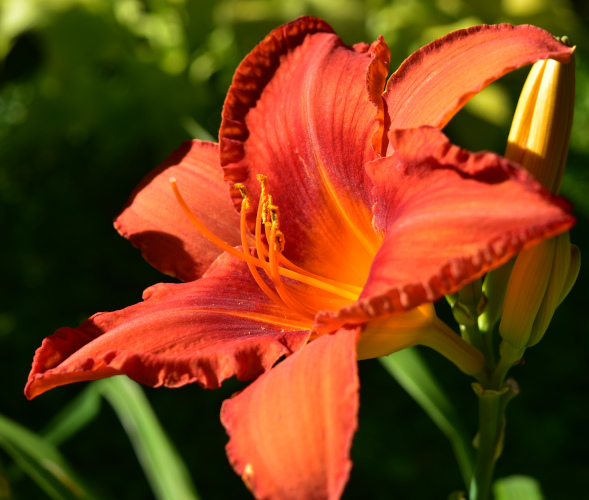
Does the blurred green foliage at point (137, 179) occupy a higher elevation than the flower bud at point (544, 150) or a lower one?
lower

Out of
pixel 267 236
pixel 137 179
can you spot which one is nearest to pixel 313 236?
pixel 267 236

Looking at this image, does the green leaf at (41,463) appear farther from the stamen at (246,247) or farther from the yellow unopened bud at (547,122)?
the yellow unopened bud at (547,122)

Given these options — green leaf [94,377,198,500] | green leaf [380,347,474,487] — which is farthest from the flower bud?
green leaf [94,377,198,500]

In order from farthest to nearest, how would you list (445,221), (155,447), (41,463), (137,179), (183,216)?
(137,179) → (155,447) → (41,463) → (183,216) → (445,221)

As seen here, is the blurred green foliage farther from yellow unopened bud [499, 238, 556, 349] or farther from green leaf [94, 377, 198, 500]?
yellow unopened bud [499, 238, 556, 349]

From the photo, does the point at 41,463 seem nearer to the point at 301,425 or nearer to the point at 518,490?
the point at 301,425

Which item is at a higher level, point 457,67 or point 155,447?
point 457,67

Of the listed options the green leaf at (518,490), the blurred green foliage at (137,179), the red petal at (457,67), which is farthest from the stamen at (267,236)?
the blurred green foliage at (137,179)
